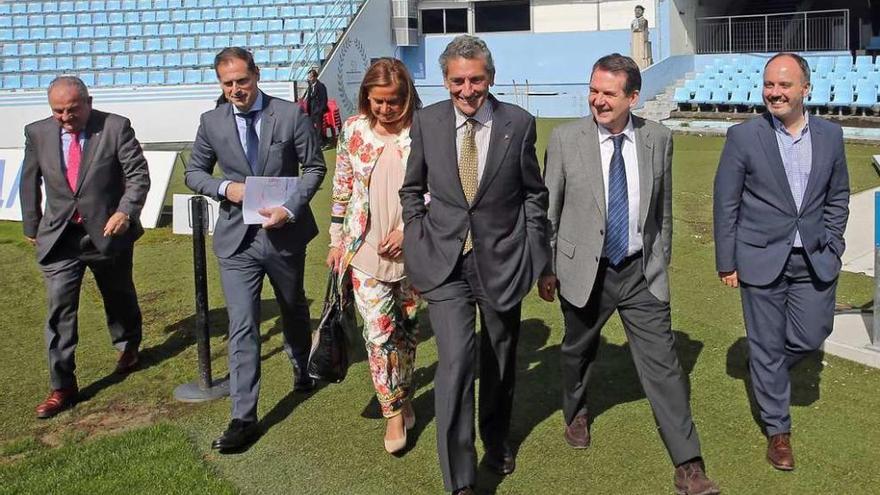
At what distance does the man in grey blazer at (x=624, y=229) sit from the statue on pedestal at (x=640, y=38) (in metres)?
21.8

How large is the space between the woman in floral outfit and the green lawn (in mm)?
383

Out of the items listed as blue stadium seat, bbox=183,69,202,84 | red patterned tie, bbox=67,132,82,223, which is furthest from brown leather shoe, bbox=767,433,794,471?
blue stadium seat, bbox=183,69,202,84

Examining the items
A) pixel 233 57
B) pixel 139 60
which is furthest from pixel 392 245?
pixel 139 60

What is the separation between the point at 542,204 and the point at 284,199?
1468mm

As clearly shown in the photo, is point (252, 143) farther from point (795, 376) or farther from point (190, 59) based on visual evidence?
point (190, 59)

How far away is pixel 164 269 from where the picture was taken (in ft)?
29.6

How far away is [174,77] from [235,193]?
18.9m

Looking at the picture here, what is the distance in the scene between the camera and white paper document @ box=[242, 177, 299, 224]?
188 inches

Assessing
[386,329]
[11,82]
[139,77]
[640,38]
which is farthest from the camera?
[640,38]

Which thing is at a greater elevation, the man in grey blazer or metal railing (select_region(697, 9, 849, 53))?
metal railing (select_region(697, 9, 849, 53))

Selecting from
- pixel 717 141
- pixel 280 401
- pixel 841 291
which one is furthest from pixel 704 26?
pixel 280 401

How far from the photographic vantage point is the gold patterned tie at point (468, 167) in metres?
3.98

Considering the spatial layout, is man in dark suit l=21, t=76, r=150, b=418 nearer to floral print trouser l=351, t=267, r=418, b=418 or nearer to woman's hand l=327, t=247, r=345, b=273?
woman's hand l=327, t=247, r=345, b=273

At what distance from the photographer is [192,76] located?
22422 millimetres
